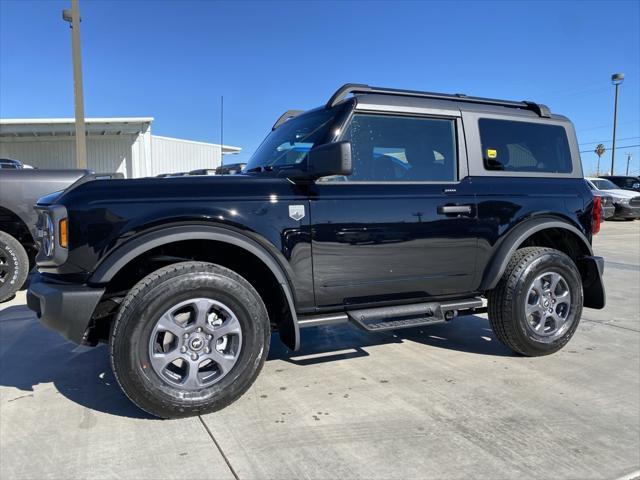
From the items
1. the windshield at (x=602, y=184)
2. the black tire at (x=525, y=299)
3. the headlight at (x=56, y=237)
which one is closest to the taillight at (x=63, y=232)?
the headlight at (x=56, y=237)

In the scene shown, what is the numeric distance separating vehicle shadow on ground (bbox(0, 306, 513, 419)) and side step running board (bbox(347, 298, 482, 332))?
0.68m

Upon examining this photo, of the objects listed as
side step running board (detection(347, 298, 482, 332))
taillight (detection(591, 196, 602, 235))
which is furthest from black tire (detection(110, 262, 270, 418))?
taillight (detection(591, 196, 602, 235))

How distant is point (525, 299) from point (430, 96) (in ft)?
5.70

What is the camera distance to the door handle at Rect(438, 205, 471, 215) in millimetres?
3536

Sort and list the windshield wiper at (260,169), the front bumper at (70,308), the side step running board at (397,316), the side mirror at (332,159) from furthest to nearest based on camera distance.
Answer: the windshield wiper at (260,169) < the side step running board at (397,316) < the side mirror at (332,159) < the front bumper at (70,308)

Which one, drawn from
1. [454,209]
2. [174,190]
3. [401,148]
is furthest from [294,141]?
[454,209]

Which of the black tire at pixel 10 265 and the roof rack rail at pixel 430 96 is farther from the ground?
the roof rack rail at pixel 430 96

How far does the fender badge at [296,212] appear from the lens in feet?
10.2

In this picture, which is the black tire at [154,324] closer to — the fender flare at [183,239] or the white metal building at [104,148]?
the fender flare at [183,239]

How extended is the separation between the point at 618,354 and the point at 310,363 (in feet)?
8.53

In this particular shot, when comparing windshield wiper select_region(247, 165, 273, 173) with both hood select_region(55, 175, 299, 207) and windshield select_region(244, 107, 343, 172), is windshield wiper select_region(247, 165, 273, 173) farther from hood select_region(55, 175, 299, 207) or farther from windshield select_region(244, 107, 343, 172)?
hood select_region(55, 175, 299, 207)

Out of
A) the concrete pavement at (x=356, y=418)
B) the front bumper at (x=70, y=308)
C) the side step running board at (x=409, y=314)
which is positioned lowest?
the concrete pavement at (x=356, y=418)

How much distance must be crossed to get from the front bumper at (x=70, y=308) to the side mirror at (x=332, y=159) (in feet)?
4.75

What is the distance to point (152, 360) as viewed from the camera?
9.21 ft
